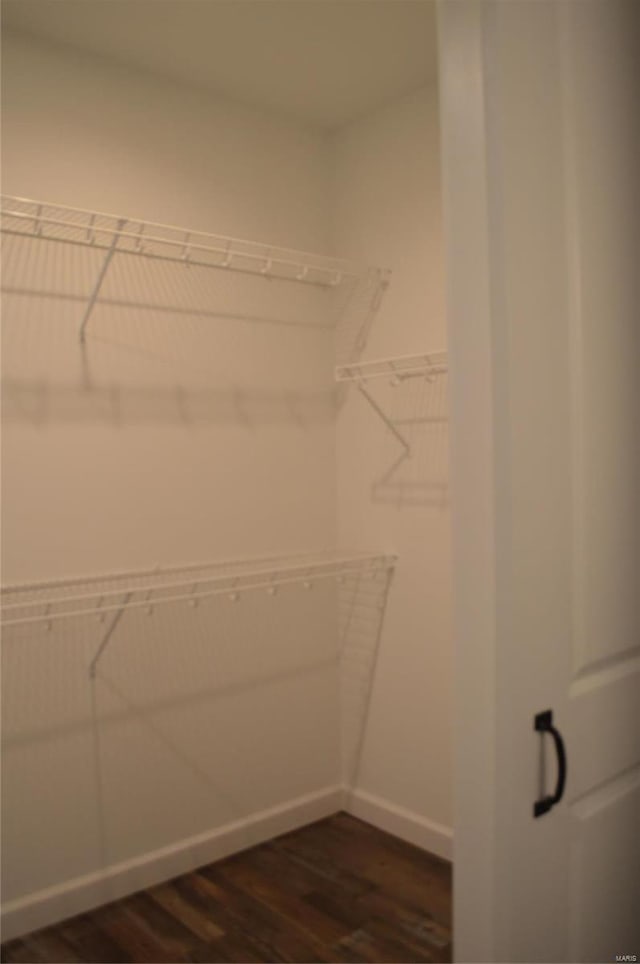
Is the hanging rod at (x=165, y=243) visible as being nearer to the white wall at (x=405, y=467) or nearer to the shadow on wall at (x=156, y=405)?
the white wall at (x=405, y=467)

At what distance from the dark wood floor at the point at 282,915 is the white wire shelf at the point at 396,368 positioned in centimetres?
170

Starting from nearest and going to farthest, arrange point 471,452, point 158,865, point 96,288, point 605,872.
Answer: point 471,452 < point 605,872 < point 96,288 < point 158,865

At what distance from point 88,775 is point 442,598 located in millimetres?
1301

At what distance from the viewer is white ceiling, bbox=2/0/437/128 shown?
7.06 ft

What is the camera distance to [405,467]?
280 centimetres

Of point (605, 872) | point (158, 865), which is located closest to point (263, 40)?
point (605, 872)

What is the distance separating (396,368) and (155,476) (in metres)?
0.96

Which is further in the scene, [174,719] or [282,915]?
[174,719]

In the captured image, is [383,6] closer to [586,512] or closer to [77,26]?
[77,26]

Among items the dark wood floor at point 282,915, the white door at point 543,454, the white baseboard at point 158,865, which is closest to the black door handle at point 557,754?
the white door at point 543,454

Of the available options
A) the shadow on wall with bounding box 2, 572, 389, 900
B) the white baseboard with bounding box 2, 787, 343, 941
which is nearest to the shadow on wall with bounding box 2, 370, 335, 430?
the shadow on wall with bounding box 2, 572, 389, 900

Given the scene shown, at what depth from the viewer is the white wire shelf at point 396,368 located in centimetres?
260

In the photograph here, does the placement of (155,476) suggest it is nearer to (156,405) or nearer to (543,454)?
(156,405)

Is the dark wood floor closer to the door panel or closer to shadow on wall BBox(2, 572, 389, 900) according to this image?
shadow on wall BBox(2, 572, 389, 900)
